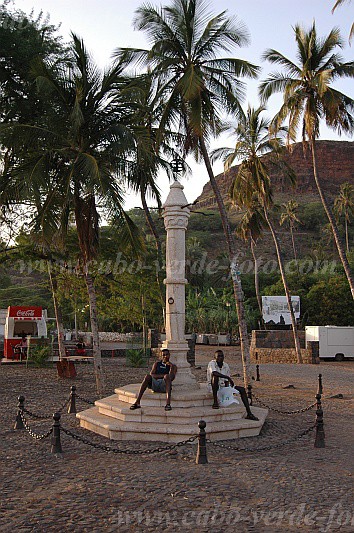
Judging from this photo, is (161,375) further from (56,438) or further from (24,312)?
(24,312)

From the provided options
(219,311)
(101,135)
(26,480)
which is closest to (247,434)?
(26,480)

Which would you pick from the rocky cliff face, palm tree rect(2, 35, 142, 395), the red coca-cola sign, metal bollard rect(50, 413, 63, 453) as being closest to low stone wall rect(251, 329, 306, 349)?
the red coca-cola sign

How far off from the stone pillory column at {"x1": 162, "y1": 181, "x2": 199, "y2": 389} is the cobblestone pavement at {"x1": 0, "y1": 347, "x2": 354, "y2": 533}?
2052 mm

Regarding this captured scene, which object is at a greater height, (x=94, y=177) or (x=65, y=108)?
(x=65, y=108)

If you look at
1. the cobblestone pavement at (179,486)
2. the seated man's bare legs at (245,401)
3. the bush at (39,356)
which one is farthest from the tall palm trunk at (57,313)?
the seated man's bare legs at (245,401)

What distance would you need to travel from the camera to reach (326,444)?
946 centimetres

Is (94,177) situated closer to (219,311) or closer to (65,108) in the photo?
(65,108)

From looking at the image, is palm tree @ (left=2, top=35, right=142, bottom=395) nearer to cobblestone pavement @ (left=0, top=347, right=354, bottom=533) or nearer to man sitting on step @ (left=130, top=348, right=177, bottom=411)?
man sitting on step @ (left=130, top=348, right=177, bottom=411)

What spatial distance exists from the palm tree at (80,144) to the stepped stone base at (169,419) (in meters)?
5.31

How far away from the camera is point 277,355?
109ft

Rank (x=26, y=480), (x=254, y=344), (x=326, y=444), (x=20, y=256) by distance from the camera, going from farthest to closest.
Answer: (x=254, y=344)
(x=20, y=256)
(x=326, y=444)
(x=26, y=480)

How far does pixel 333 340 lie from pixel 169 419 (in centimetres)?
2628

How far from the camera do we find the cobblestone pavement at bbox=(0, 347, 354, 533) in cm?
575

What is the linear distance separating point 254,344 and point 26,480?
94.2 feet
